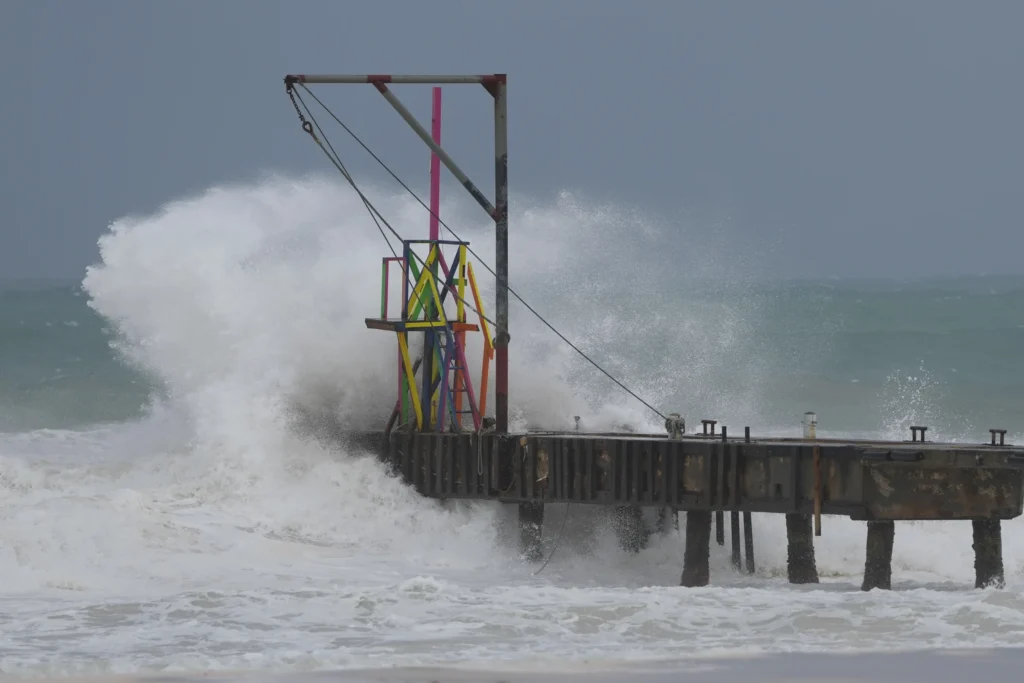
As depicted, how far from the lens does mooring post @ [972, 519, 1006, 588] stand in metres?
19.1

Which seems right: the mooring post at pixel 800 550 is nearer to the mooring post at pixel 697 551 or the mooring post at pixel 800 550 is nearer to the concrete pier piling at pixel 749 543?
the mooring post at pixel 697 551

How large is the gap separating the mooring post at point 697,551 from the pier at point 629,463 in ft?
0.07

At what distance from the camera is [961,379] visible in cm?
5962

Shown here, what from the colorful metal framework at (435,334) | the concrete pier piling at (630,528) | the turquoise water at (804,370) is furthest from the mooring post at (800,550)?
the turquoise water at (804,370)

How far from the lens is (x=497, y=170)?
72.1ft

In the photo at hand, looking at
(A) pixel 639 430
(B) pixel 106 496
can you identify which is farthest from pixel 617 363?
(B) pixel 106 496

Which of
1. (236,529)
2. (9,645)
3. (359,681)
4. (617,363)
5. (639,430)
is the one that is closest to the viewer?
(359,681)

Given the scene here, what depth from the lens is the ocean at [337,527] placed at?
16.5 m

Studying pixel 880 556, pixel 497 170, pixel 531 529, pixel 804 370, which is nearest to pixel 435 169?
pixel 497 170

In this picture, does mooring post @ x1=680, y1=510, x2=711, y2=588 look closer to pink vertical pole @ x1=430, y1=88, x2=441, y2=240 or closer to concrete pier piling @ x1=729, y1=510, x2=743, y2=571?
concrete pier piling @ x1=729, y1=510, x2=743, y2=571

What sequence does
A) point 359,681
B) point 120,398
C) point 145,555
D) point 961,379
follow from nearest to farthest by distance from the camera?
1. point 359,681
2. point 145,555
3. point 120,398
4. point 961,379

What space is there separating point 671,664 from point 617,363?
1764 cm

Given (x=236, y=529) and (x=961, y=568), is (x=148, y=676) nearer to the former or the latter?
(x=236, y=529)

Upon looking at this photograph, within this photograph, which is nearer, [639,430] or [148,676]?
[148,676]
